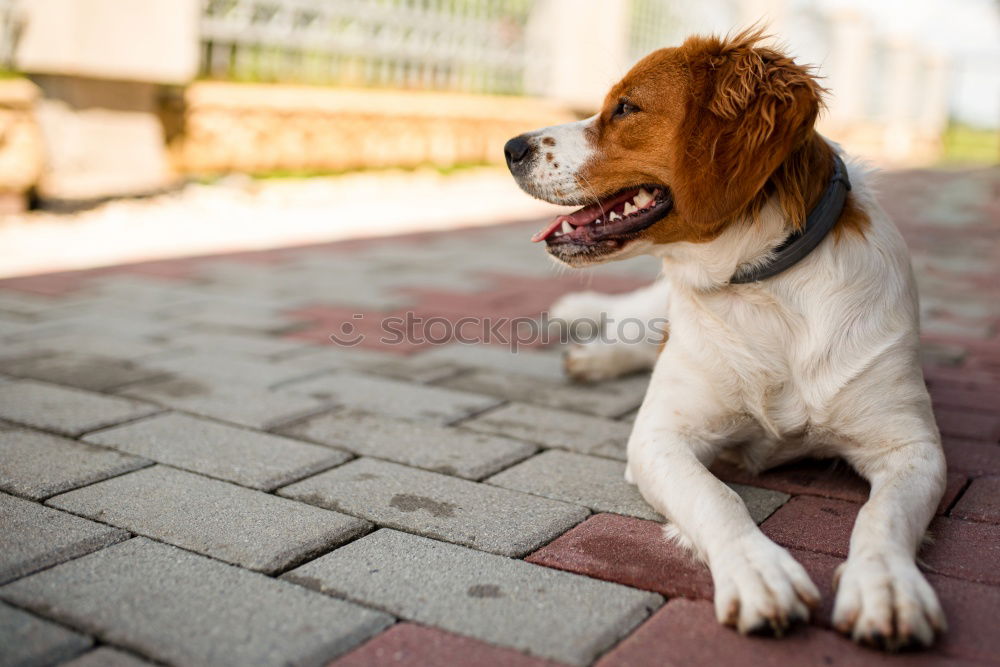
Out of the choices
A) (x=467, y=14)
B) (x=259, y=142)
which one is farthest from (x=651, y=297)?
(x=467, y=14)

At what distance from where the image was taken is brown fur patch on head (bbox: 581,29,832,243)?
226cm

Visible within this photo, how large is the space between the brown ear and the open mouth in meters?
0.08

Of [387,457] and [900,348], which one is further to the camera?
[387,457]

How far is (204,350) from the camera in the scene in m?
3.90

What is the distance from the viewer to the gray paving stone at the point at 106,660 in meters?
1.55

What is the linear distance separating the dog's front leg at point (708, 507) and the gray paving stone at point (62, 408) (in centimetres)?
160

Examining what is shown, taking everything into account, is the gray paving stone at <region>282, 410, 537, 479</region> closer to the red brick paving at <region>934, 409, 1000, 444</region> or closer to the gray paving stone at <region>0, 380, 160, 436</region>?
the gray paving stone at <region>0, 380, 160, 436</region>

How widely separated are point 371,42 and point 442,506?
964 cm

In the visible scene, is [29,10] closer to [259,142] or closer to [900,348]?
[259,142]

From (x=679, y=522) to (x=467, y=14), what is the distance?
37.2 ft

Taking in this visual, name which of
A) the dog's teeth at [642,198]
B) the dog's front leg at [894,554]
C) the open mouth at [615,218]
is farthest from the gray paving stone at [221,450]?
the dog's front leg at [894,554]

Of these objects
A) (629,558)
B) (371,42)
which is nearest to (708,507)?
(629,558)

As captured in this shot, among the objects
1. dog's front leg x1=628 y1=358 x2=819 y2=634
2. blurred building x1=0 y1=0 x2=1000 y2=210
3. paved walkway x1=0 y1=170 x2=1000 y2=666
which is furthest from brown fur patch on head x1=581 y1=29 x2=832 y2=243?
paved walkway x1=0 y1=170 x2=1000 y2=666

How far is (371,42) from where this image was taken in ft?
36.3
